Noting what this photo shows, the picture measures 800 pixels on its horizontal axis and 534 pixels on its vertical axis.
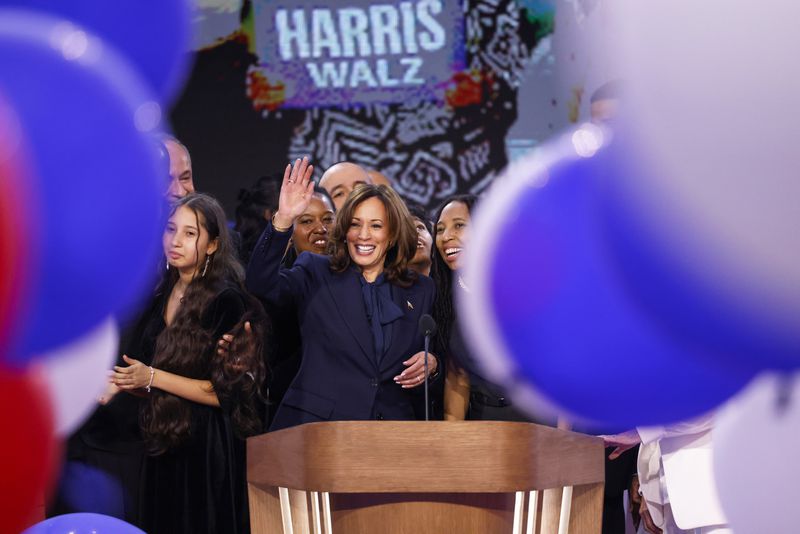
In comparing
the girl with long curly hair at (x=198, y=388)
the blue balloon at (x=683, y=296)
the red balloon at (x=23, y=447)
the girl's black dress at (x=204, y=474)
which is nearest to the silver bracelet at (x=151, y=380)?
the girl with long curly hair at (x=198, y=388)

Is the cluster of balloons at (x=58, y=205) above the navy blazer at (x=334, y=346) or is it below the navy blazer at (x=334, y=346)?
above

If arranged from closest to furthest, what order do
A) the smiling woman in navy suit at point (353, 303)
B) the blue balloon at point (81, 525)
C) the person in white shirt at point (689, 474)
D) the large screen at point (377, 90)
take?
the blue balloon at point (81, 525) < the person in white shirt at point (689, 474) < the smiling woman in navy suit at point (353, 303) < the large screen at point (377, 90)

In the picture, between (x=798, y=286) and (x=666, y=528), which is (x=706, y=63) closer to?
(x=798, y=286)

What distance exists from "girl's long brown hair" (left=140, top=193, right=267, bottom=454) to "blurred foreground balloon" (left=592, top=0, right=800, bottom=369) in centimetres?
197

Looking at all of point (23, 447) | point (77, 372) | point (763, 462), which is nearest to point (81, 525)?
point (77, 372)

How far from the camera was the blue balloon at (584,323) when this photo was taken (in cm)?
154

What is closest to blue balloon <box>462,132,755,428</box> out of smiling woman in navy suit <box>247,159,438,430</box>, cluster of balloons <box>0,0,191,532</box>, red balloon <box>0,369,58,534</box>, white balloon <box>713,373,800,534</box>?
white balloon <box>713,373,800,534</box>

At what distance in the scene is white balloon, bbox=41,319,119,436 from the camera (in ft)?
5.26

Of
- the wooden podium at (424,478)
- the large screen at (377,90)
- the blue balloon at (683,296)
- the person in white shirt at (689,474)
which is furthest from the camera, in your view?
the large screen at (377,90)

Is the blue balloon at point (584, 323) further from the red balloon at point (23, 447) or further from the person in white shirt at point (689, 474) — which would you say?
the person in white shirt at point (689, 474)

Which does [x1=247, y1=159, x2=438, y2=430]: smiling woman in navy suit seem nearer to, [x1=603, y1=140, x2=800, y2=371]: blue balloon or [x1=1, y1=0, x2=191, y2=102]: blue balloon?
[x1=1, y1=0, x2=191, y2=102]: blue balloon

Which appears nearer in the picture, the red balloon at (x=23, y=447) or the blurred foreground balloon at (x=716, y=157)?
the blurred foreground balloon at (x=716, y=157)

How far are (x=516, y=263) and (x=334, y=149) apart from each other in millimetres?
4134

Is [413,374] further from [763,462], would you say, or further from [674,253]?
[674,253]
